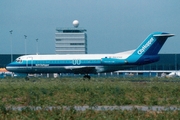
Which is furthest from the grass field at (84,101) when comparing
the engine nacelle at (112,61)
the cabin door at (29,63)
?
the cabin door at (29,63)

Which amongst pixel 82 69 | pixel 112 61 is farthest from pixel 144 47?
pixel 82 69

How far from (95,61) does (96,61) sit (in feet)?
0.43

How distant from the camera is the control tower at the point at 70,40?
503 ft

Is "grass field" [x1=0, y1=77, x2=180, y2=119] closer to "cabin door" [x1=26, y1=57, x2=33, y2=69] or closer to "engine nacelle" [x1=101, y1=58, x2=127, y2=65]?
"engine nacelle" [x1=101, y1=58, x2=127, y2=65]

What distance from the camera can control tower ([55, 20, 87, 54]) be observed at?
15325 cm

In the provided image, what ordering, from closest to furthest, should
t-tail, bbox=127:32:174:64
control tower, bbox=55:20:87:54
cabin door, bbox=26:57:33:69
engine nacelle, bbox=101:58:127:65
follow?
t-tail, bbox=127:32:174:64
engine nacelle, bbox=101:58:127:65
cabin door, bbox=26:57:33:69
control tower, bbox=55:20:87:54

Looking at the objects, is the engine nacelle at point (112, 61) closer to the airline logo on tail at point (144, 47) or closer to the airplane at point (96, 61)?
the airplane at point (96, 61)

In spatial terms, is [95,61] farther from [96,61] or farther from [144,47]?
[144,47]

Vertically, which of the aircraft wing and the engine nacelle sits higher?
the engine nacelle

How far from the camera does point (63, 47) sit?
158 meters

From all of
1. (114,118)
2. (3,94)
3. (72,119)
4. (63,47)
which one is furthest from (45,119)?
(63,47)

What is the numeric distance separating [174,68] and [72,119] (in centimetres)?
11281

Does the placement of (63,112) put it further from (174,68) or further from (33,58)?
(174,68)

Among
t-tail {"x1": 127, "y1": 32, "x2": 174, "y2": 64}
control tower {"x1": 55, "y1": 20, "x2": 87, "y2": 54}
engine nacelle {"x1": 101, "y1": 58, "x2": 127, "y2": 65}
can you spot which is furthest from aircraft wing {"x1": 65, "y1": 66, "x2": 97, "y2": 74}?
control tower {"x1": 55, "y1": 20, "x2": 87, "y2": 54}
